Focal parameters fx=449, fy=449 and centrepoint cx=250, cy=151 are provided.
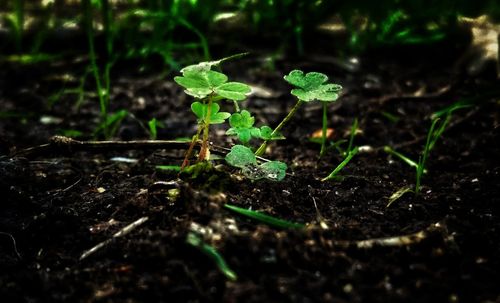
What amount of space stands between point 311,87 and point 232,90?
0.80ft

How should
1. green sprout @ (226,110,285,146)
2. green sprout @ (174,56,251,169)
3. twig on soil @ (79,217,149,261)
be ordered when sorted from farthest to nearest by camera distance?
green sprout @ (226,110,285,146), green sprout @ (174,56,251,169), twig on soil @ (79,217,149,261)

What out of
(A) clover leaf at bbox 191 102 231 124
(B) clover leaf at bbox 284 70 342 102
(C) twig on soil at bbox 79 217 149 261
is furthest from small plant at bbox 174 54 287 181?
(C) twig on soil at bbox 79 217 149 261

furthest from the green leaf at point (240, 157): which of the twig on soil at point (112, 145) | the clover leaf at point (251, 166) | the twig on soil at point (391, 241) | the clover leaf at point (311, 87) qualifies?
the twig on soil at point (391, 241)

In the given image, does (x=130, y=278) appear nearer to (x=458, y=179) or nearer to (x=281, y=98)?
(x=458, y=179)

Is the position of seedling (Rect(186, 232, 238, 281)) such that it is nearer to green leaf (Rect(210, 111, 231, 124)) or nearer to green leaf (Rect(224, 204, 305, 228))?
green leaf (Rect(224, 204, 305, 228))

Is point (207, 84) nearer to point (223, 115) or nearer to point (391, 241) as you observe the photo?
point (223, 115)

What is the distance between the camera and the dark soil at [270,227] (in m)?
0.91

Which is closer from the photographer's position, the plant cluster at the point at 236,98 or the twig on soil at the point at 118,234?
the twig on soil at the point at 118,234

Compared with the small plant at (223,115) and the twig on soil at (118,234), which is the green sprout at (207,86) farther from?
the twig on soil at (118,234)

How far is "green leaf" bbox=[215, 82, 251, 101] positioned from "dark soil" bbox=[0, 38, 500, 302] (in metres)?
0.20

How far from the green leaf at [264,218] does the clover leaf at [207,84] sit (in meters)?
0.29

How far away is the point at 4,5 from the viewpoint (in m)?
3.43

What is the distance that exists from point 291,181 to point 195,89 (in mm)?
413

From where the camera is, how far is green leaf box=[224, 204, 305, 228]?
1.04 m
